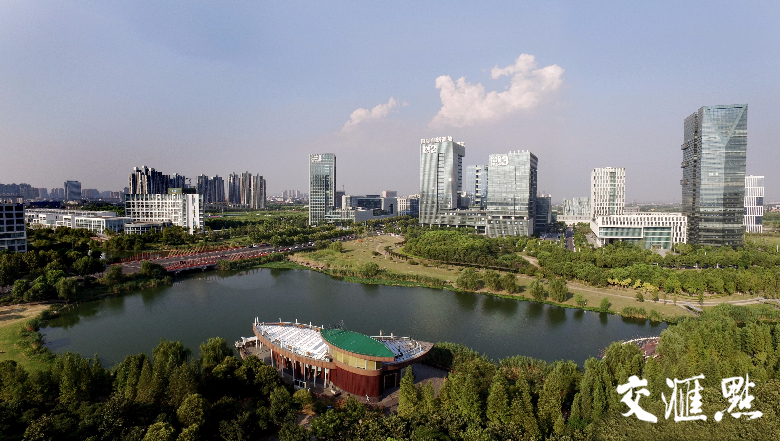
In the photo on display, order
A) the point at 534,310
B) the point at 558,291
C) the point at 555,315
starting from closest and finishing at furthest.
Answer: the point at 555,315, the point at 534,310, the point at 558,291

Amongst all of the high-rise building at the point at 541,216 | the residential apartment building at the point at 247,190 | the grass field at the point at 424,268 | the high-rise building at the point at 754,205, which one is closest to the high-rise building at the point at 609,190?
the high-rise building at the point at 541,216

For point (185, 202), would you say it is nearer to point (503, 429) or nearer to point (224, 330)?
point (224, 330)

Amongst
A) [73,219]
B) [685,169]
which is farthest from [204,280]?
[685,169]

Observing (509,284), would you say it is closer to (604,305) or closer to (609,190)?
(604,305)

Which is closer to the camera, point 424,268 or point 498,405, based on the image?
point 498,405

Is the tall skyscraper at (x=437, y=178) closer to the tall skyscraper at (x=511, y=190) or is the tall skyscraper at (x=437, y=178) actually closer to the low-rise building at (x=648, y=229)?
the tall skyscraper at (x=511, y=190)

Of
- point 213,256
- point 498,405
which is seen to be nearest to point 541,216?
point 213,256

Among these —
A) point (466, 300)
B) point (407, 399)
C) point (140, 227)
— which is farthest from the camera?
point (140, 227)

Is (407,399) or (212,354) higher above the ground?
(212,354)
